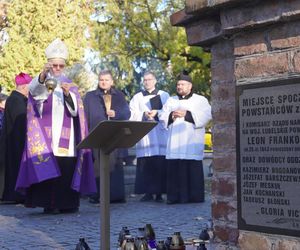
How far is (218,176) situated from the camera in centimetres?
363

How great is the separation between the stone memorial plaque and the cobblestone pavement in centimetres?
304

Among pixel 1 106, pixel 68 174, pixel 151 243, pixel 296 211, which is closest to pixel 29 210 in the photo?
pixel 68 174

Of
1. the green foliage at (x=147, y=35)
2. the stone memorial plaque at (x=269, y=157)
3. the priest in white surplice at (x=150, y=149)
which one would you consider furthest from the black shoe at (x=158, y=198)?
the green foliage at (x=147, y=35)

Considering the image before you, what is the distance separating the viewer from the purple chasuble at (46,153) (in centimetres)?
909

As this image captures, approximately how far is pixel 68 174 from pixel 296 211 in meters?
6.68

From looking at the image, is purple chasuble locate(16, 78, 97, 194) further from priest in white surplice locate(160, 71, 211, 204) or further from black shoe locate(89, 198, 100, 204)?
priest in white surplice locate(160, 71, 211, 204)

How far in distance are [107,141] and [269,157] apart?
1.27 meters

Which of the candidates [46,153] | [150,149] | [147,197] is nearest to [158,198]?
[147,197]

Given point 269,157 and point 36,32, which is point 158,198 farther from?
point 36,32

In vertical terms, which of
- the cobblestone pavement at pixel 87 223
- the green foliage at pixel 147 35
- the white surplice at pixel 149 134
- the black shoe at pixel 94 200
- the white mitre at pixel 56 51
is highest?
the green foliage at pixel 147 35

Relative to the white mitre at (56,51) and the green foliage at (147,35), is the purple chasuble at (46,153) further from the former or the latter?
the green foliage at (147,35)

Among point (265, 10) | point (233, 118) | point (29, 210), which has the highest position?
point (265, 10)

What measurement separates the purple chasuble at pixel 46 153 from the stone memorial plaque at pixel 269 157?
598 cm

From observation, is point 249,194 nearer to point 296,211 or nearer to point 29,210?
point 296,211
